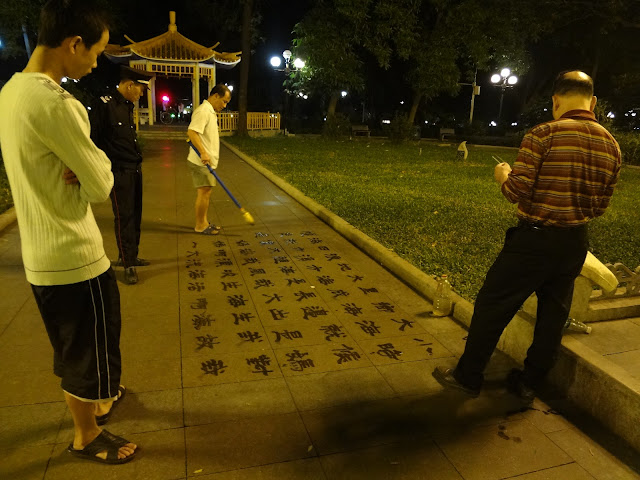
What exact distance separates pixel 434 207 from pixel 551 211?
5.68 meters

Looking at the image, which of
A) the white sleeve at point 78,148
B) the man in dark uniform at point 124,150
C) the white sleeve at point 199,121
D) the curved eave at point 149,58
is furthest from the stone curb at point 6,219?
the curved eave at point 149,58

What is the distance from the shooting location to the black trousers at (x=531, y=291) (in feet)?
8.90

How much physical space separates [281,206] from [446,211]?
2.77m

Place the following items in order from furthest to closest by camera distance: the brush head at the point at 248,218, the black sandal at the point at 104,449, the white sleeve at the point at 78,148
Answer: the brush head at the point at 248,218 → the black sandal at the point at 104,449 → the white sleeve at the point at 78,148

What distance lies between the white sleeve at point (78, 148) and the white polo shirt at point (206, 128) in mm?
3925

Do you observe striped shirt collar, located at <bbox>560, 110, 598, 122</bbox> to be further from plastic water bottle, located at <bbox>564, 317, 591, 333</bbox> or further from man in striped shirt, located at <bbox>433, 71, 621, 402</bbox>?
plastic water bottle, located at <bbox>564, 317, 591, 333</bbox>

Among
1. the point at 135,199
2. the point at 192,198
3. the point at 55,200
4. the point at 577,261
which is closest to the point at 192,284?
the point at 135,199

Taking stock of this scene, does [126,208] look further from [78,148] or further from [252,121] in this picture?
[252,121]

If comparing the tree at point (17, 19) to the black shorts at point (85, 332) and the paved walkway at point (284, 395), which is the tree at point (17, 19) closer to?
the paved walkway at point (284, 395)

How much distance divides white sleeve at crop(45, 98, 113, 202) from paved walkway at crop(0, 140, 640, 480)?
139 centimetres

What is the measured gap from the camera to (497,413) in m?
2.95

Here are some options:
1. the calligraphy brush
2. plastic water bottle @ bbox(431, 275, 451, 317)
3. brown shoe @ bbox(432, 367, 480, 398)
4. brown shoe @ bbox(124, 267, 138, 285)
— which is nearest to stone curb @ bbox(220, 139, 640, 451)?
plastic water bottle @ bbox(431, 275, 451, 317)

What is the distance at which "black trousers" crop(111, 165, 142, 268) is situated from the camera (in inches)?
177

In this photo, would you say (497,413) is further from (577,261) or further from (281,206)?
(281,206)
